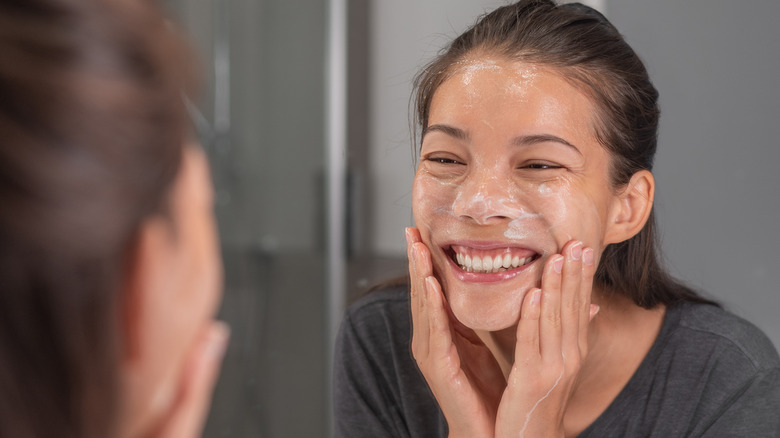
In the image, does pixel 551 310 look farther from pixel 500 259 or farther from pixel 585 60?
pixel 585 60

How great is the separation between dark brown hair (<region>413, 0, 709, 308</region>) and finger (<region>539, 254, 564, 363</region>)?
146mm

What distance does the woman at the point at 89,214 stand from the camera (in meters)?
0.25

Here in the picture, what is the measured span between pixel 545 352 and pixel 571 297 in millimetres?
68

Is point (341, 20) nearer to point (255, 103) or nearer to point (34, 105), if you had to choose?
point (255, 103)

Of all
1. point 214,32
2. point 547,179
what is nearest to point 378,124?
point 214,32

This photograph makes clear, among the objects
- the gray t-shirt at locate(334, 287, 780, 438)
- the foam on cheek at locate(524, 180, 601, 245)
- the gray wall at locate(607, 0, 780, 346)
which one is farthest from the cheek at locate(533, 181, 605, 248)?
the gray wall at locate(607, 0, 780, 346)

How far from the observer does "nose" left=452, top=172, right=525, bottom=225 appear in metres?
0.75

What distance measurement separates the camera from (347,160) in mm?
1477

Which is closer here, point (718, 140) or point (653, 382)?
point (653, 382)

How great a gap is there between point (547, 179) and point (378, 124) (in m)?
0.62

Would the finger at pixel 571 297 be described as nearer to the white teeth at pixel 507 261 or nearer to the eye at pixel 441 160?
the white teeth at pixel 507 261

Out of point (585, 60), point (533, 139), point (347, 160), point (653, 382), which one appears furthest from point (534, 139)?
point (347, 160)

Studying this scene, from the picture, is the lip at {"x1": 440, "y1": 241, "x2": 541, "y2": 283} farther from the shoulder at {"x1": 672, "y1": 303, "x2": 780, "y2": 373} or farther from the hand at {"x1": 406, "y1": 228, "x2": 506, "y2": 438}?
the shoulder at {"x1": 672, "y1": 303, "x2": 780, "y2": 373}

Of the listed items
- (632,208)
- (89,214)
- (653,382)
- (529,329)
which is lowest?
(653,382)
